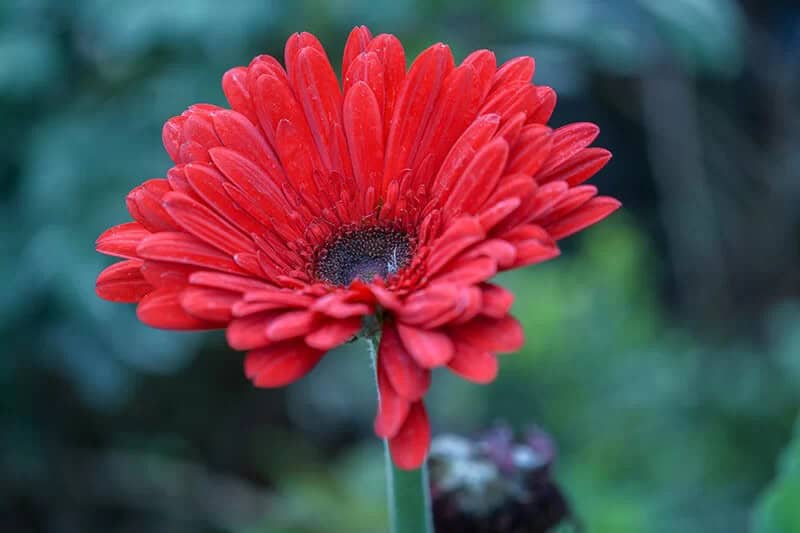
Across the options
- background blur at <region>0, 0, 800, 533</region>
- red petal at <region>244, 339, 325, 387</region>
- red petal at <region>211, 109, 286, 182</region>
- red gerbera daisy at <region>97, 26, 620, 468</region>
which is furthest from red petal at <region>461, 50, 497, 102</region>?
background blur at <region>0, 0, 800, 533</region>

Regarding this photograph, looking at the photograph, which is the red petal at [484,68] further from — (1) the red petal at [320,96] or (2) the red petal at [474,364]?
(2) the red petal at [474,364]

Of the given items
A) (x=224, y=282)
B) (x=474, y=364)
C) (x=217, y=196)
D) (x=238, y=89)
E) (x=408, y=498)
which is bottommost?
(x=408, y=498)

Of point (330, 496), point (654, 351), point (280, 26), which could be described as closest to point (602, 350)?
point (654, 351)

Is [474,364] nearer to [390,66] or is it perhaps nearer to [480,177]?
[480,177]

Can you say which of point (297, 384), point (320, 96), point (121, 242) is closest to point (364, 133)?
point (320, 96)

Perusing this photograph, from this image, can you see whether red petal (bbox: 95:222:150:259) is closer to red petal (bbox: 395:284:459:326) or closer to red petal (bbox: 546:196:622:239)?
red petal (bbox: 395:284:459:326)
